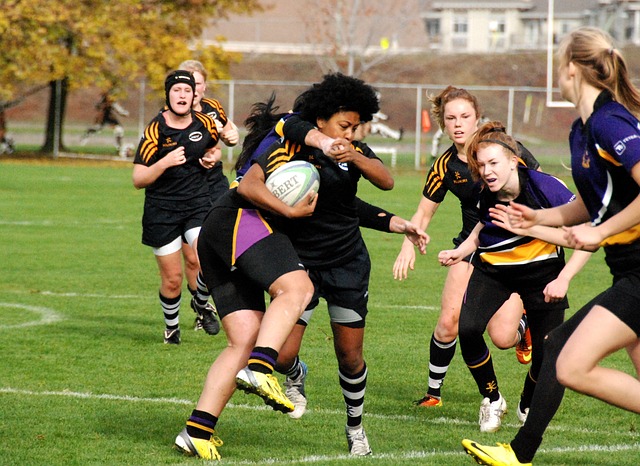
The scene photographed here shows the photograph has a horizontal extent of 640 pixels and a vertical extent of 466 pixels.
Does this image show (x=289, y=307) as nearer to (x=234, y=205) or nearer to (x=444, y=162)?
(x=234, y=205)

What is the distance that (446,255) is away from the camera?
19.7 feet

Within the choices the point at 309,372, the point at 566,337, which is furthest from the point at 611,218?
the point at 309,372

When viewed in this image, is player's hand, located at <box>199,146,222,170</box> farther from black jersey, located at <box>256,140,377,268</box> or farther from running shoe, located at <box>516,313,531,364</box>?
black jersey, located at <box>256,140,377,268</box>

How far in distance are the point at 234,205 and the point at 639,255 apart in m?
2.06

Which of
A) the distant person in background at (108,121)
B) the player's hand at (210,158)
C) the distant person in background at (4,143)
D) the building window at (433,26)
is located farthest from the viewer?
the building window at (433,26)

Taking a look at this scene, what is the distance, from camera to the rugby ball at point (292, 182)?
208 inches

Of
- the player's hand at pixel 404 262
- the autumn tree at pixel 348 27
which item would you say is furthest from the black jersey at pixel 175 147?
the autumn tree at pixel 348 27

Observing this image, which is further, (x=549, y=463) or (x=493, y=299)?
(x=493, y=299)

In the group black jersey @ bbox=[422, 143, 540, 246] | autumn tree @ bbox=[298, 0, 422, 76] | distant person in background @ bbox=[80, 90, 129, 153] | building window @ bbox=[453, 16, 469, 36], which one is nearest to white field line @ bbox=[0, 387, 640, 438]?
black jersey @ bbox=[422, 143, 540, 246]

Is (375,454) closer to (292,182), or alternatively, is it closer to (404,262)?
(404,262)

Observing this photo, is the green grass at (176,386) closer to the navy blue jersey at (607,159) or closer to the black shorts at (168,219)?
the black shorts at (168,219)

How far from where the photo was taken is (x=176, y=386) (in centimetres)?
720

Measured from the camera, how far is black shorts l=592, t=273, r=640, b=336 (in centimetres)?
457

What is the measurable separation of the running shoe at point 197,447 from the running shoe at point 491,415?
1.72m
